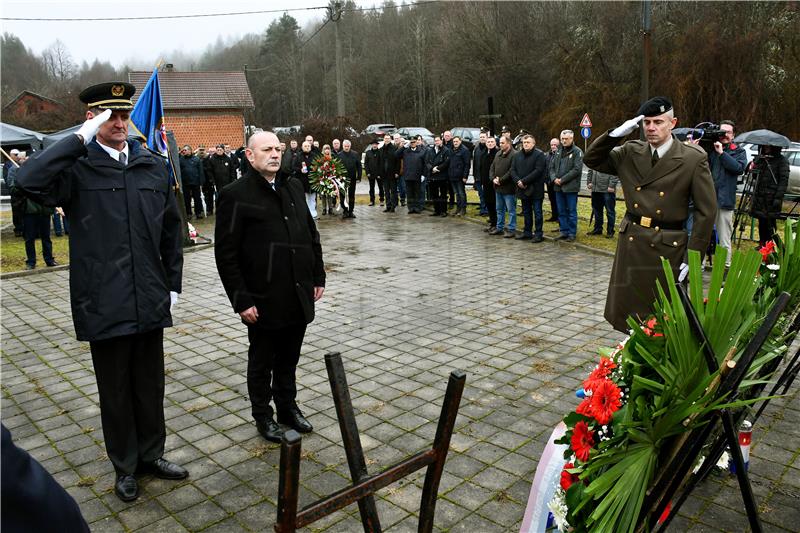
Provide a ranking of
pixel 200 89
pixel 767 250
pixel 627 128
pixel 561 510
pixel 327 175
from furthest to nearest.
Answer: pixel 200 89
pixel 327 175
pixel 627 128
pixel 767 250
pixel 561 510

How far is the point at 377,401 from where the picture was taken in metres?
5.20

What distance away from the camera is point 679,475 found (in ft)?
7.20

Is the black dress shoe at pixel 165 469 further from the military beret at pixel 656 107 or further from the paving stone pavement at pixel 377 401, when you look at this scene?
the military beret at pixel 656 107

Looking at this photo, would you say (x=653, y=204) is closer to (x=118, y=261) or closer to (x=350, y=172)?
(x=118, y=261)

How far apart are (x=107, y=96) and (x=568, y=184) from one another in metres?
9.77

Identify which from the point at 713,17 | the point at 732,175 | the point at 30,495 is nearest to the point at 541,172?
the point at 732,175

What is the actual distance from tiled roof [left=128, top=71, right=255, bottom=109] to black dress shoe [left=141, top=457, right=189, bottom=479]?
38363 millimetres

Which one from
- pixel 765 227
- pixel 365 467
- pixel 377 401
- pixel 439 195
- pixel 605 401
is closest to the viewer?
pixel 365 467

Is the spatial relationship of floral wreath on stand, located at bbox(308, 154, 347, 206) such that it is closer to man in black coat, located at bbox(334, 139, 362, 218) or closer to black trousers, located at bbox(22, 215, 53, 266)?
man in black coat, located at bbox(334, 139, 362, 218)

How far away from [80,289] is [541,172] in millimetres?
10056

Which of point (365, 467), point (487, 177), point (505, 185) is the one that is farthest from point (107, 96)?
point (487, 177)

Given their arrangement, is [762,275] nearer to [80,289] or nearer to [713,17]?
[80,289]

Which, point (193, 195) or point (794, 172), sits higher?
point (794, 172)

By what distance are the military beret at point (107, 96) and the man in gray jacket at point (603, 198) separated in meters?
9.68
